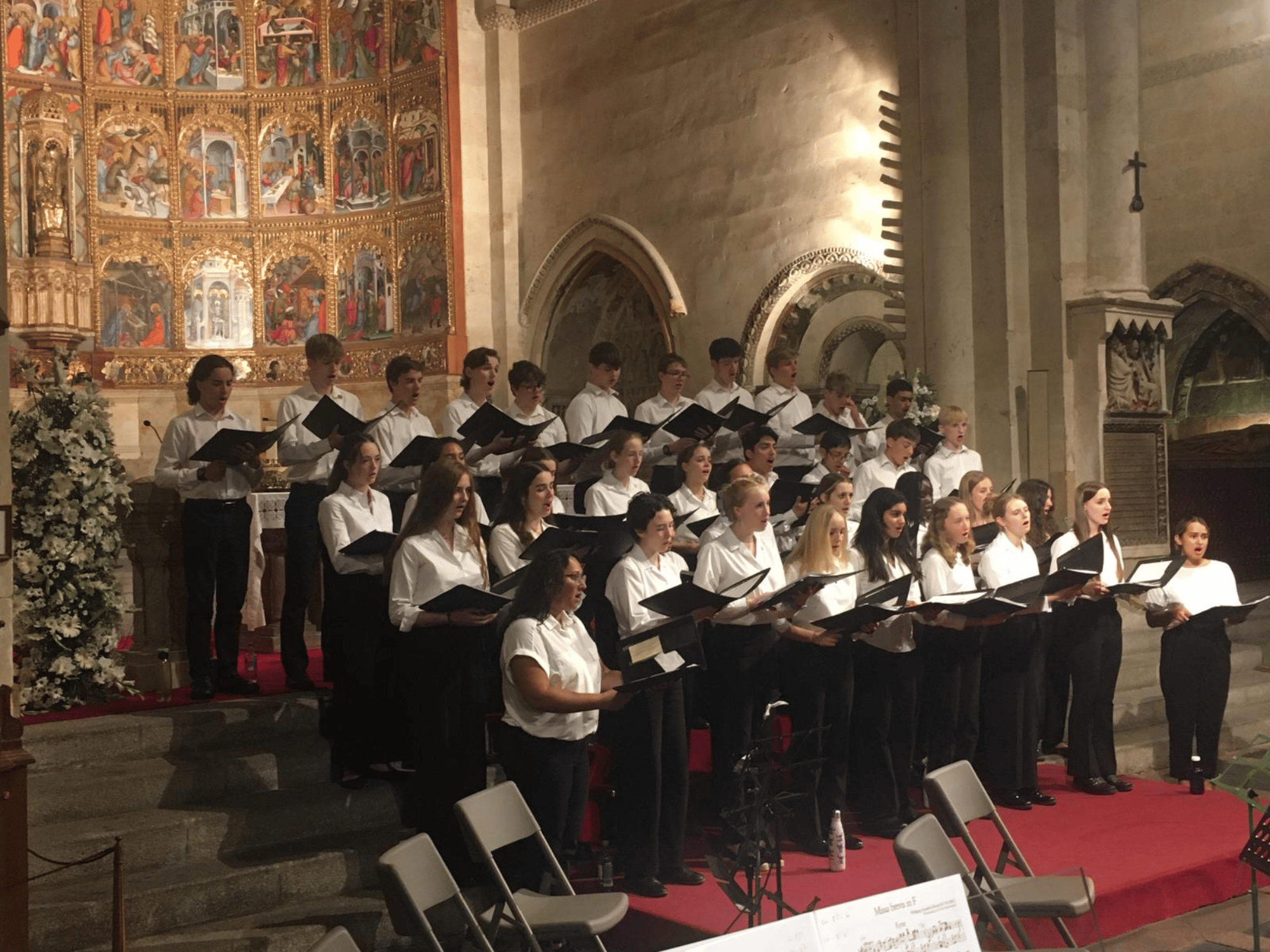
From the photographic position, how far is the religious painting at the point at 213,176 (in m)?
14.1

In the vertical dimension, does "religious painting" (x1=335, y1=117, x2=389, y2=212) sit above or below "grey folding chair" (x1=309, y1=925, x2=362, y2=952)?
above

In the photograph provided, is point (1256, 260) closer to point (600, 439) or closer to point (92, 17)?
point (600, 439)

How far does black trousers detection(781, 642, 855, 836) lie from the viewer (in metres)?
6.28

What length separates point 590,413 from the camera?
26.2ft

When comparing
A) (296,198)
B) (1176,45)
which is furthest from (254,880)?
(1176,45)

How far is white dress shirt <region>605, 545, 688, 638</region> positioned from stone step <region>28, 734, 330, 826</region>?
5.09 feet

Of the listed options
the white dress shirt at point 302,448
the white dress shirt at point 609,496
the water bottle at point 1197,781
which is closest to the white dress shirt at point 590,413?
the white dress shirt at point 609,496

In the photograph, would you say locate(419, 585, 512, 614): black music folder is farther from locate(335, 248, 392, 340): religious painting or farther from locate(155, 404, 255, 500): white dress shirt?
locate(335, 248, 392, 340): religious painting

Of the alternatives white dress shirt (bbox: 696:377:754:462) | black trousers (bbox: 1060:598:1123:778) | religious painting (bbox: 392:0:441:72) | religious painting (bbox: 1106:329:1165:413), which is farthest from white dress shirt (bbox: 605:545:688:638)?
religious painting (bbox: 392:0:441:72)

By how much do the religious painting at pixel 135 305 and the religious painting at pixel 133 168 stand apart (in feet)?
1.71

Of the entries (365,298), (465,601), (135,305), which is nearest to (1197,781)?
(465,601)

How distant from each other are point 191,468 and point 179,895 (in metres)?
2.09

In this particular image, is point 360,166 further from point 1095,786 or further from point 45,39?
point 1095,786

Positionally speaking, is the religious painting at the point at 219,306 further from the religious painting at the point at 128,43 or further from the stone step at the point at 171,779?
the stone step at the point at 171,779
